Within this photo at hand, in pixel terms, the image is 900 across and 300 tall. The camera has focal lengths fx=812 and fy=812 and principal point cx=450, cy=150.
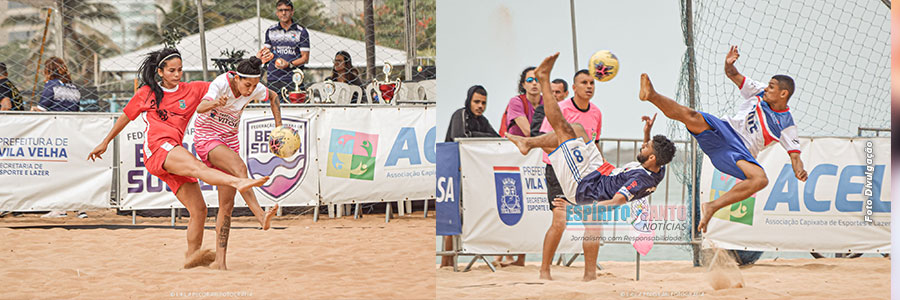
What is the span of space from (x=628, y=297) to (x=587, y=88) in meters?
1.20

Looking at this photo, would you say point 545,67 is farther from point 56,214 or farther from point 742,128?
point 56,214

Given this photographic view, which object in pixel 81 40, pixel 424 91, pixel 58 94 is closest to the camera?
pixel 58 94

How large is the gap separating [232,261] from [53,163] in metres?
1.96

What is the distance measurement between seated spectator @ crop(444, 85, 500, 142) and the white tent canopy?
84.1 inches

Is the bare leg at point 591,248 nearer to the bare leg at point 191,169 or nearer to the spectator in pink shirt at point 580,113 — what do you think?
the spectator in pink shirt at point 580,113

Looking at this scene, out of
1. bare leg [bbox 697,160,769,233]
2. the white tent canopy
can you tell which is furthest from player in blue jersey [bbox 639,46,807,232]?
the white tent canopy

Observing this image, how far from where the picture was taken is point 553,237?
4.83 m

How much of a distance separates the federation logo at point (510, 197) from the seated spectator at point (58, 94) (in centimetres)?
336

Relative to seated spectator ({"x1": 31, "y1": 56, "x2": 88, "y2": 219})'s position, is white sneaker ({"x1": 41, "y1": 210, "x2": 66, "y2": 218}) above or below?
below

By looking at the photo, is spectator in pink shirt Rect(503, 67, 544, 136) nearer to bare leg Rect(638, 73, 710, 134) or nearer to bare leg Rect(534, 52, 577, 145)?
bare leg Rect(534, 52, 577, 145)

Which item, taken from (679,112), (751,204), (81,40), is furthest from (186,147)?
(81,40)

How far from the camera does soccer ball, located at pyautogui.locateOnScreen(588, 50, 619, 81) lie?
4.51 meters

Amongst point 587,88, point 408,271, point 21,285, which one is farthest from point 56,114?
point 587,88

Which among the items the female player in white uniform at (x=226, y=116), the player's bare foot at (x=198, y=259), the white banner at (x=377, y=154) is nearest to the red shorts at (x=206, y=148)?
the female player in white uniform at (x=226, y=116)
